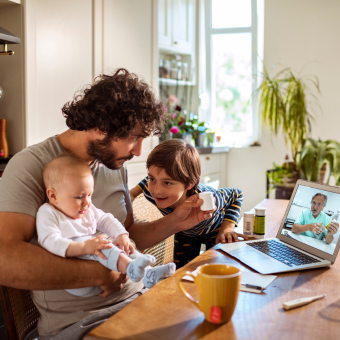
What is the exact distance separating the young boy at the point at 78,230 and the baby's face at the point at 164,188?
0.40 metres

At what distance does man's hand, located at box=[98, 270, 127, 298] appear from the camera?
1.05 metres

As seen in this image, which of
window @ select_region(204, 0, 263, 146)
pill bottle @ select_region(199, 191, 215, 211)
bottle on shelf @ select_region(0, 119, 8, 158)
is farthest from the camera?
window @ select_region(204, 0, 263, 146)

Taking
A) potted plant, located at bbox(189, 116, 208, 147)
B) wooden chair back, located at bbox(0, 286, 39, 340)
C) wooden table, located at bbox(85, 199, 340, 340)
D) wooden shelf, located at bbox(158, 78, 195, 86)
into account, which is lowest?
wooden chair back, located at bbox(0, 286, 39, 340)

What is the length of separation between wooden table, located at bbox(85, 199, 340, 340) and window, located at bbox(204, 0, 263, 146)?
376cm

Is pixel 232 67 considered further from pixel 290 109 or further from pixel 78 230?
pixel 78 230

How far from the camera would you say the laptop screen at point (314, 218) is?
45.6 inches

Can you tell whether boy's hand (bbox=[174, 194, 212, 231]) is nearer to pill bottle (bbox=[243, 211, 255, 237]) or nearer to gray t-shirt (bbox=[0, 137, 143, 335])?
pill bottle (bbox=[243, 211, 255, 237])

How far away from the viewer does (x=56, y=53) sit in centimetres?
236

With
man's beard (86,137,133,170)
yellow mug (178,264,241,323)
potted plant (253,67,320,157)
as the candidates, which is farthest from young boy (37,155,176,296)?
potted plant (253,67,320,157)

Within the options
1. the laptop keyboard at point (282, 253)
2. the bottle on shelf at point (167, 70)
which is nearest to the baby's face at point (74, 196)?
the laptop keyboard at point (282, 253)

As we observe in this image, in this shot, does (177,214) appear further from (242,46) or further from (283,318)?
(242,46)

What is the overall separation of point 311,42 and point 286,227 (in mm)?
3409

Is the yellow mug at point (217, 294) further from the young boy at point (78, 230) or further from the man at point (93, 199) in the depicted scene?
the man at point (93, 199)

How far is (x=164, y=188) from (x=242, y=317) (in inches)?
32.0
